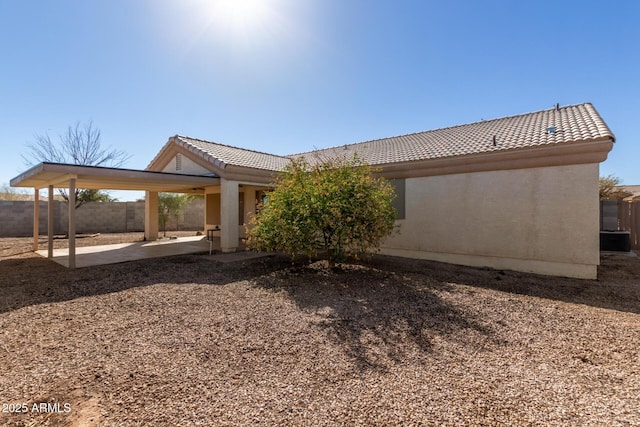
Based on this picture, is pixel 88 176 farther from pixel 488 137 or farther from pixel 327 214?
pixel 488 137

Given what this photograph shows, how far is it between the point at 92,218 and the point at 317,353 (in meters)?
Answer: 24.0

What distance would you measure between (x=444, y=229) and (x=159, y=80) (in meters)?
13.4

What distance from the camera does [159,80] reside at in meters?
12.4

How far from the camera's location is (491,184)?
10016 mm

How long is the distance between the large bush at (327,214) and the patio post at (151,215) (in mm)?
11867

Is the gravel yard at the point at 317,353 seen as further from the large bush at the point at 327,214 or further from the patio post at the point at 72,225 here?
the patio post at the point at 72,225

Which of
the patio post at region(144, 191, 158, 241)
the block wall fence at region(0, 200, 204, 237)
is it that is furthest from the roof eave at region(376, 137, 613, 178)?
the block wall fence at region(0, 200, 204, 237)

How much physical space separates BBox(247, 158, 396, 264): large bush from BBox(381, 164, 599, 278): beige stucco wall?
11.3 ft

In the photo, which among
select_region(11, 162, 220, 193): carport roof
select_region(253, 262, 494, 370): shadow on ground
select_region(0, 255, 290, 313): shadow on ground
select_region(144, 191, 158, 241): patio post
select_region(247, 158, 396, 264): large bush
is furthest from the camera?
select_region(144, 191, 158, 241): patio post

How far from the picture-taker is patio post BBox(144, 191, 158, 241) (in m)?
17.4

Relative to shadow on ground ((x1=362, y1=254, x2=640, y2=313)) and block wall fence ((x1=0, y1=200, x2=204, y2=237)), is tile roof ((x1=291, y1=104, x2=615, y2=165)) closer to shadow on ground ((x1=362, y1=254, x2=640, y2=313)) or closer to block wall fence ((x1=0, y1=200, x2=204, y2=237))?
shadow on ground ((x1=362, y1=254, x2=640, y2=313))

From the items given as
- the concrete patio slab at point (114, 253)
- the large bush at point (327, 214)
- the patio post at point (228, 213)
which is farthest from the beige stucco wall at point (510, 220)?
the concrete patio slab at point (114, 253)

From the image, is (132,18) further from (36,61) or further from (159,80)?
(36,61)

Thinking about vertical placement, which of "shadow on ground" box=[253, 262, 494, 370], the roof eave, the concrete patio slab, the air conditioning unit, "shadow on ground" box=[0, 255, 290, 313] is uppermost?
the roof eave
